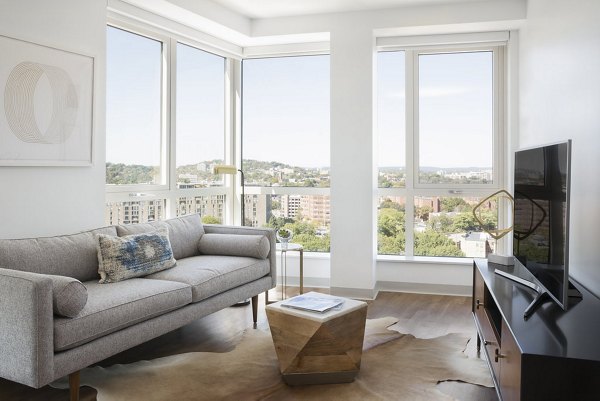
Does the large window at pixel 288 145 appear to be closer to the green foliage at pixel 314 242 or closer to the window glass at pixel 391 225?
the green foliage at pixel 314 242

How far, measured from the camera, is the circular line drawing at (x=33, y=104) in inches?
126

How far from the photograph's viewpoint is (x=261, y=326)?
3.98 metres

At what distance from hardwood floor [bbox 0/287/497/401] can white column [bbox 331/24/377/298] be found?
375 mm

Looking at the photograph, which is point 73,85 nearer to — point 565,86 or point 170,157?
point 170,157

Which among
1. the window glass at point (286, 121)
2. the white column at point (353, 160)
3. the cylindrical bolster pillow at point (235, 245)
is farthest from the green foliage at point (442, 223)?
the cylindrical bolster pillow at point (235, 245)

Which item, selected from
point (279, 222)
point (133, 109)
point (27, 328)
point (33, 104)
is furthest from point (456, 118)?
point (27, 328)

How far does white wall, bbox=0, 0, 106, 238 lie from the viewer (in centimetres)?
321

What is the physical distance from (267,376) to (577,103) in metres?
2.31

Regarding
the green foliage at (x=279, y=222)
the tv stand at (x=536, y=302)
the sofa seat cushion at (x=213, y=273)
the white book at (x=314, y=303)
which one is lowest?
the white book at (x=314, y=303)

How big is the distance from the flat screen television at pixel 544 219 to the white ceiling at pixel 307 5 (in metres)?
2.16

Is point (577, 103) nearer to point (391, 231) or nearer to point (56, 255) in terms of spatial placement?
point (391, 231)

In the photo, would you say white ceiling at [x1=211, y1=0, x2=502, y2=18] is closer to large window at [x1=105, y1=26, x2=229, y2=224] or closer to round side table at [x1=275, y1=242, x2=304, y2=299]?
large window at [x1=105, y1=26, x2=229, y2=224]

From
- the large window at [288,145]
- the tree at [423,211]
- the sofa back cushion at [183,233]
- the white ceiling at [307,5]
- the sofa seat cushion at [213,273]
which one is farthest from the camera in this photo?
the large window at [288,145]

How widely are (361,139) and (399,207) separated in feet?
2.82
